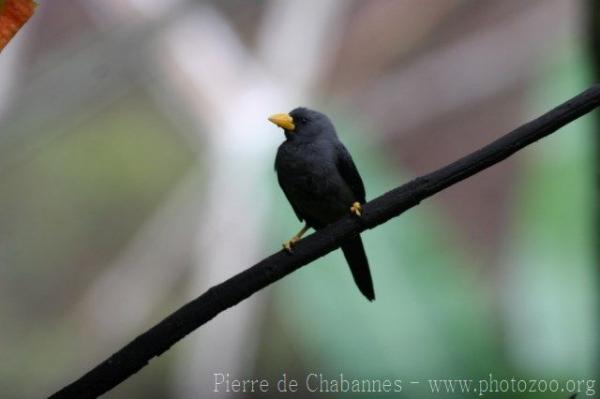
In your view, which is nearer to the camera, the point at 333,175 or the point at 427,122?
the point at 333,175

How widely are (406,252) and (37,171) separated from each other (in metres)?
1.40

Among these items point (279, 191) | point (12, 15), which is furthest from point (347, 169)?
point (12, 15)

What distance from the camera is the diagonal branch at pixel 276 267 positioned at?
159 cm

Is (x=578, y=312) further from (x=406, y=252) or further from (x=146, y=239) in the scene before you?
(x=146, y=239)

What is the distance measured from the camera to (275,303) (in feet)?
8.29

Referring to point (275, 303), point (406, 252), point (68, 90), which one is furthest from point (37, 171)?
point (406, 252)

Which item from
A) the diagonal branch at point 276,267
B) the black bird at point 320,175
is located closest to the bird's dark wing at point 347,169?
the black bird at point 320,175

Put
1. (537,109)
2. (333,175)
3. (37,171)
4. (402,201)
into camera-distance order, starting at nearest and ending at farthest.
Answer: (402,201), (333,175), (37,171), (537,109)

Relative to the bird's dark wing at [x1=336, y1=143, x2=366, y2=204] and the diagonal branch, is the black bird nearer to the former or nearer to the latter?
the bird's dark wing at [x1=336, y1=143, x2=366, y2=204]

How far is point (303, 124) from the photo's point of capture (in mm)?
2305

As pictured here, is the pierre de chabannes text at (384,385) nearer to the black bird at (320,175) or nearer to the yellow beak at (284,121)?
the black bird at (320,175)

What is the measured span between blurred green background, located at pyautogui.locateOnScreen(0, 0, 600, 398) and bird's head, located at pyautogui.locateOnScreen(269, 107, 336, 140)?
32 cm

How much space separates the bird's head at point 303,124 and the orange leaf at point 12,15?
1519 mm

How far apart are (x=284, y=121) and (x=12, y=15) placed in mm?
1544
